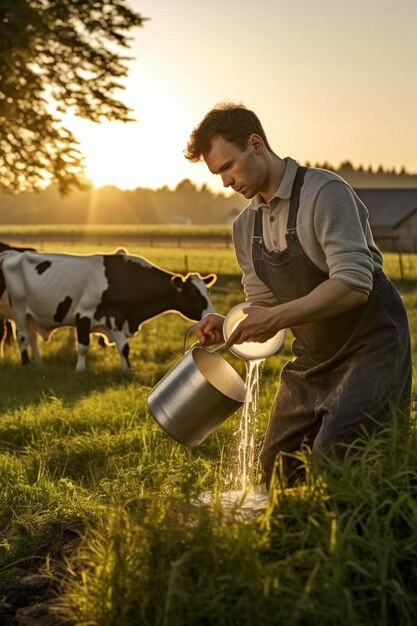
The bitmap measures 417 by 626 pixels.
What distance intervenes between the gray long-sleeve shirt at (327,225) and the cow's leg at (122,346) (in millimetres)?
6620

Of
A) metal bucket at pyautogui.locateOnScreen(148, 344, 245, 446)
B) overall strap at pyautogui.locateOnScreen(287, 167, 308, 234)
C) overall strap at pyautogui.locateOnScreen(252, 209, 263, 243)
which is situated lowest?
metal bucket at pyautogui.locateOnScreen(148, 344, 245, 446)

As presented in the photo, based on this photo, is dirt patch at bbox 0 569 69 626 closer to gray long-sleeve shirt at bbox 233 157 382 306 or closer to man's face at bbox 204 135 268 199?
gray long-sleeve shirt at bbox 233 157 382 306

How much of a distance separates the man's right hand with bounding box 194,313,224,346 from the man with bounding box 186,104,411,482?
0.30m

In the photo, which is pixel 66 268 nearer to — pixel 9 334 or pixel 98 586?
pixel 9 334

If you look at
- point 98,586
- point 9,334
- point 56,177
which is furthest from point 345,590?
point 56,177

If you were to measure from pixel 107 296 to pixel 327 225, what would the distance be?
7.71 meters

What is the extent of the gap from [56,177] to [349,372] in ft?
53.0

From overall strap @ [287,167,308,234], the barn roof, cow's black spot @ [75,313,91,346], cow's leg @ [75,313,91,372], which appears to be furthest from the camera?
the barn roof

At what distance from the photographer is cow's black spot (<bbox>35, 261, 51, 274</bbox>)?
471 inches

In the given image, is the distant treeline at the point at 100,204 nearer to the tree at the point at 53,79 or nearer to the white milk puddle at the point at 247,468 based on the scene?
the tree at the point at 53,79

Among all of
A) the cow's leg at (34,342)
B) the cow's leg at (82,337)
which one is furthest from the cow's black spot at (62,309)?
the cow's leg at (34,342)

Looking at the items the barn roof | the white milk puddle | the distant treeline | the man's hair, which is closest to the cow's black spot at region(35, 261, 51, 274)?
the white milk puddle

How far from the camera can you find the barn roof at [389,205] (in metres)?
62.7

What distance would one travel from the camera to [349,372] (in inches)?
160
